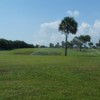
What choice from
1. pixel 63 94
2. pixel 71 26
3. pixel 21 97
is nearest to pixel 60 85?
pixel 63 94

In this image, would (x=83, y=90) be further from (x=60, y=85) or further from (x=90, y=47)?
(x=90, y=47)

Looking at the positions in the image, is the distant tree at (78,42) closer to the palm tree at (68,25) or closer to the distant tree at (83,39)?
the distant tree at (83,39)

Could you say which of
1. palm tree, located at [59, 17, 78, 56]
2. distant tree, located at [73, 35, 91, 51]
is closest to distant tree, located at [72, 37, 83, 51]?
distant tree, located at [73, 35, 91, 51]

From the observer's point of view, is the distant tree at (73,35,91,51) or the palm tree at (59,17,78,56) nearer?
the palm tree at (59,17,78,56)

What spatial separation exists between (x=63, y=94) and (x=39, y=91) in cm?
103

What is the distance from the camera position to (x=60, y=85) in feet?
47.0

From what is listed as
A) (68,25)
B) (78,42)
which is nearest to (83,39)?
(78,42)

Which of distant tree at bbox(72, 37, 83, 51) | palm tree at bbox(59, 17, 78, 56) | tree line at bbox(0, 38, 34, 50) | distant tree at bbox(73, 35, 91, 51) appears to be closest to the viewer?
palm tree at bbox(59, 17, 78, 56)

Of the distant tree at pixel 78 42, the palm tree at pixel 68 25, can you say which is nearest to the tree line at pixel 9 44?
the distant tree at pixel 78 42

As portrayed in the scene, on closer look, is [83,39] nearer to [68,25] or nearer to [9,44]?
[9,44]

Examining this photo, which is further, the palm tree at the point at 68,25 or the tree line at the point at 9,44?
the tree line at the point at 9,44

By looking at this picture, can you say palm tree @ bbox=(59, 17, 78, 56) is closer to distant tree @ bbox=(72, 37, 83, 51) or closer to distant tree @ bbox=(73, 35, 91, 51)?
distant tree @ bbox=(73, 35, 91, 51)

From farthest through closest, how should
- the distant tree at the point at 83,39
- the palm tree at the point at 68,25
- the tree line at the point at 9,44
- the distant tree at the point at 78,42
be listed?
the tree line at the point at 9,44 → the distant tree at the point at 78,42 → the distant tree at the point at 83,39 → the palm tree at the point at 68,25

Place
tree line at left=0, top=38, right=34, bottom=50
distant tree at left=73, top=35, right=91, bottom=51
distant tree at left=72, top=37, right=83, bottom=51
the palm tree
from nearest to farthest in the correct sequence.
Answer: the palm tree
distant tree at left=73, top=35, right=91, bottom=51
distant tree at left=72, top=37, right=83, bottom=51
tree line at left=0, top=38, right=34, bottom=50
